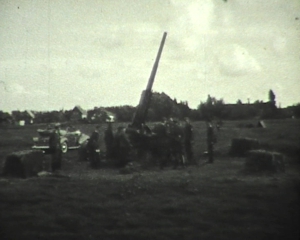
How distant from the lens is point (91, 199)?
16.4ft

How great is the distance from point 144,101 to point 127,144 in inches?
63.9

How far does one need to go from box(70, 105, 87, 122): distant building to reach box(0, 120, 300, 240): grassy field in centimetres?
107

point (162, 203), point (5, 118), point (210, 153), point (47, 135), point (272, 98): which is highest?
point (272, 98)

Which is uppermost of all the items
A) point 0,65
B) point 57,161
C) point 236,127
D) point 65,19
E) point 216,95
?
point 65,19

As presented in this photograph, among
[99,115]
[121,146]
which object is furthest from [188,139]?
[99,115]

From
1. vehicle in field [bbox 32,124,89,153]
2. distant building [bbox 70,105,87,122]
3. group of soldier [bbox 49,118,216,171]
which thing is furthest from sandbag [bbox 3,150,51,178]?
group of soldier [bbox 49,118,216,171]

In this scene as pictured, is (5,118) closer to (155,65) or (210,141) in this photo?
(155,65)

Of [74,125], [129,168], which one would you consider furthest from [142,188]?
[74,125]

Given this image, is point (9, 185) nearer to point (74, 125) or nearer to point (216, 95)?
point (74, 125)

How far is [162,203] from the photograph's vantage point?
193 inches

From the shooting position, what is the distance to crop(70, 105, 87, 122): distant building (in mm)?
6234

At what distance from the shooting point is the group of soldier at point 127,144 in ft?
24.3

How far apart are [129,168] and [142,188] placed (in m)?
1.44

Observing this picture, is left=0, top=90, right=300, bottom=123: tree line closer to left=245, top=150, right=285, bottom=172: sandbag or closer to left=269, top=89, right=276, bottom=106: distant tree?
left=269, top=89, right=276, bottom=106: distant tree
